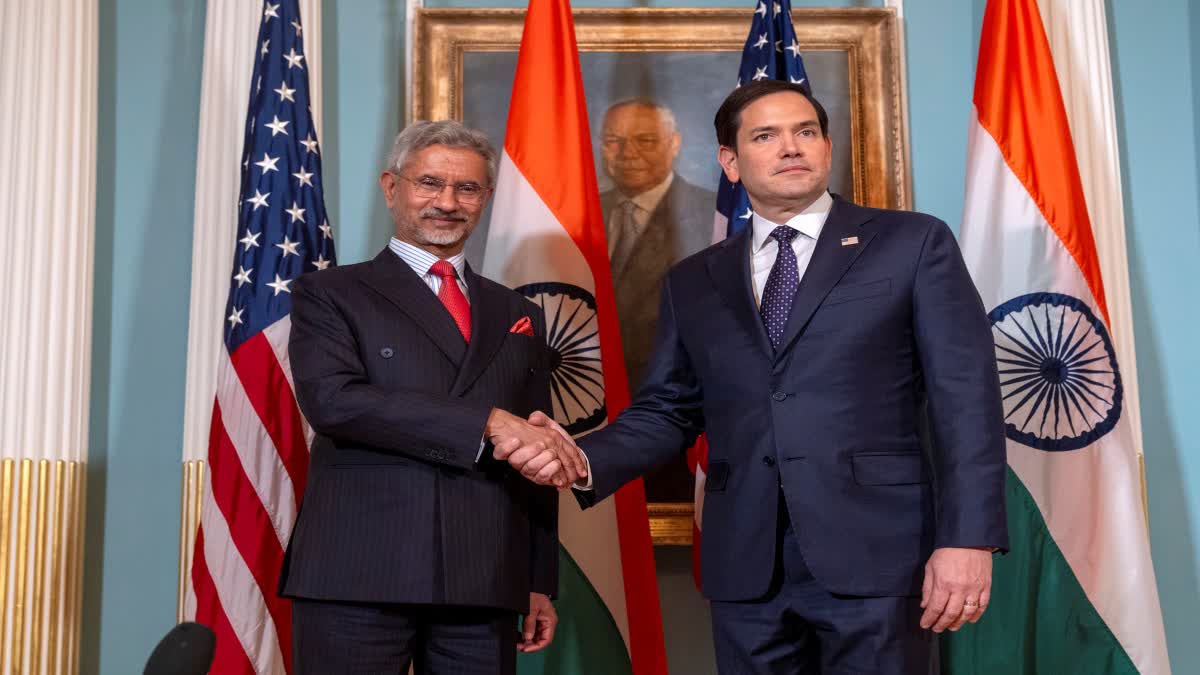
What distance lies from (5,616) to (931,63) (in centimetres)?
357

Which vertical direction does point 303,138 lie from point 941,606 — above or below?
above

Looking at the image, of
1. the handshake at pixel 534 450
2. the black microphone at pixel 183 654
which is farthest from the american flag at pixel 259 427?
the black microphone at pixel 183 654

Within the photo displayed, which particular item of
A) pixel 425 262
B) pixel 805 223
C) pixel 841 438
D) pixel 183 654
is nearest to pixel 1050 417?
pixel 805 223

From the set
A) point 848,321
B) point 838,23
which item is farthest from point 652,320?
point 848,321

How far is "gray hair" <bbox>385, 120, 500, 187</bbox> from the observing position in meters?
2.61

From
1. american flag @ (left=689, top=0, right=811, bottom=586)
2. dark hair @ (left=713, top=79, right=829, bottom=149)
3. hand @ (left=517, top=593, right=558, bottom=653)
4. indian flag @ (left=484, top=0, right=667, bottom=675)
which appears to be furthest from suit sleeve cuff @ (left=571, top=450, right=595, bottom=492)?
american flag @ (left=689, top=0, right=811, bottom=586)

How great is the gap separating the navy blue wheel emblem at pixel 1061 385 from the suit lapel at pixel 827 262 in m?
1.09

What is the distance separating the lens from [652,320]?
382 cm

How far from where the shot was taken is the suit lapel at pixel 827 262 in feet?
7.11

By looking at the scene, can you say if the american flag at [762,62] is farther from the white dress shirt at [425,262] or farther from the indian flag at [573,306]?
the white dress shirt at [425,262]

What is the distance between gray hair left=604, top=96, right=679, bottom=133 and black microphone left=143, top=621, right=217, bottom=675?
3.17 meters

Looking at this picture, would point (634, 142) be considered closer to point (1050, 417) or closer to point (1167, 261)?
point (1050, 417)

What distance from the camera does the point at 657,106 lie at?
393 cm

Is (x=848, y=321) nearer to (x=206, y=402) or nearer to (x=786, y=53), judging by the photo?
(x=786, y=53)
